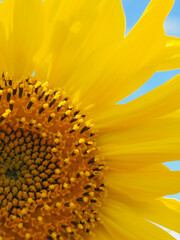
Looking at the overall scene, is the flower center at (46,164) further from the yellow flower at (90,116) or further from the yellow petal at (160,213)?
the yellow petal at (160,213)

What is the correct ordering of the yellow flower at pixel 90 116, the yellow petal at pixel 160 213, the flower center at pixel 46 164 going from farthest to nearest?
1. the yellow petal at pixel 160 213
2. the yellow flower at pixel 90 116
3. the flower center at pixel 46 164

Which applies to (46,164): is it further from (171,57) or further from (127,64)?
(171,57)

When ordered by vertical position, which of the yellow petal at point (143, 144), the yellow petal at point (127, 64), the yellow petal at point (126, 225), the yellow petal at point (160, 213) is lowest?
the yellow petal at point (126, 225)

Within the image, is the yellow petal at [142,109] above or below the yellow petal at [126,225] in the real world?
above

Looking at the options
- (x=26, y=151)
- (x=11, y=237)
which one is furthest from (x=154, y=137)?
(x=11, y=237)

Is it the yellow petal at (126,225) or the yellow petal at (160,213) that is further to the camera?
the yellow petal at (160,213)

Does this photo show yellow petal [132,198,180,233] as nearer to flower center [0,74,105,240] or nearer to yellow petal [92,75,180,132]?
flower center [0,74,105,240]

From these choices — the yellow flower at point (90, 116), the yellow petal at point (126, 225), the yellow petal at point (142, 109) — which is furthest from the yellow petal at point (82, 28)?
the yellow petal at point (126, 225)

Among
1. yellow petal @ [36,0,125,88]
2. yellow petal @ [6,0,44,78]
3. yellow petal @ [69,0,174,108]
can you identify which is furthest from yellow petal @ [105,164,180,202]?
yellow petal @ [6,0,44,78]
